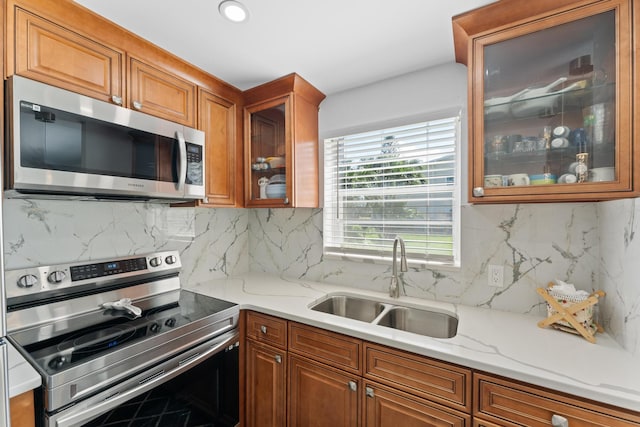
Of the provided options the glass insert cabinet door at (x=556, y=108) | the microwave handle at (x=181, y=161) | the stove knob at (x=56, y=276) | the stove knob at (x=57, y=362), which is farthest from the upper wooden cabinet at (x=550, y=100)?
the stove knob at (x=56, y=276)

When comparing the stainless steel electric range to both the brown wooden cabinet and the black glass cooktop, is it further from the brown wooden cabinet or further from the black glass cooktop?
the brown wooden cabinet

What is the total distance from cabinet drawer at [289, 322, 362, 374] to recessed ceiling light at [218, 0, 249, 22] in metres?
1.50

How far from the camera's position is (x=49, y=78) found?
1156 millimetres

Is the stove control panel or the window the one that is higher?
the window

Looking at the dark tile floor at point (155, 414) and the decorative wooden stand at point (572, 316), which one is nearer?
the dark tile floor at point (155, 414)

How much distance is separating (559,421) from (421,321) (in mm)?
763

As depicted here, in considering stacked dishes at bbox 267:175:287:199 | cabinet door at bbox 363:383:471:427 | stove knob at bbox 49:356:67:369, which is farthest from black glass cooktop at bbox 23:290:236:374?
cabinet door at bbox 363:383:471:427

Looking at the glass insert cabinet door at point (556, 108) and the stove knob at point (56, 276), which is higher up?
the glass insert cabinet door at point (556, 108)

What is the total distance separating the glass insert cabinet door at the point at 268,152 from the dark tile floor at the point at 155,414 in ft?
3.94

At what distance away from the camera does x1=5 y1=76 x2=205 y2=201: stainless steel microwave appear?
1.03 metres

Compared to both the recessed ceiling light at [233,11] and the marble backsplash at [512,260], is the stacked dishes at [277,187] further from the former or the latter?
the recessed ceiling light at [233,11]

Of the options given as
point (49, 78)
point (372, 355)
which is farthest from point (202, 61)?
point (372, 355)

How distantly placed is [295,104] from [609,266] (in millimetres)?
1838

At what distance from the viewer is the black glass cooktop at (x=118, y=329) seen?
3.43 feet
